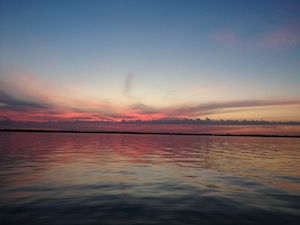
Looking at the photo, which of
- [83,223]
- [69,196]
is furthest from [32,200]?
[83,223]

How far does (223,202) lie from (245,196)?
220 centimetres

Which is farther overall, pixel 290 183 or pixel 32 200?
pixel 290 183

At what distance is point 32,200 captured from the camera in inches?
480

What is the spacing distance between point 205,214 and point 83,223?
5109 mm

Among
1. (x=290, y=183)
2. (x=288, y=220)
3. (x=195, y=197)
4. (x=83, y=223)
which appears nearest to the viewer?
(x=83, y=223)

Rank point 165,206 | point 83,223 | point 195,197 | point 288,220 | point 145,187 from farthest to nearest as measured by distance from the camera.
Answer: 1. point 145,187
2. point 195,197
3. point 165,206
4. point 288,220
5. point 83,223

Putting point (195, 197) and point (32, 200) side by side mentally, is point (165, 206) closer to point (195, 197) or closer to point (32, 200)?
point (195, 197)

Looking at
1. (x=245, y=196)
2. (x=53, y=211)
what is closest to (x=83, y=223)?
(x=53, y=211)

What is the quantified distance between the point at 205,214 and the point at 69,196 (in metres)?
7.18

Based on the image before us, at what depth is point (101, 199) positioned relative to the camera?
12680 millimetres

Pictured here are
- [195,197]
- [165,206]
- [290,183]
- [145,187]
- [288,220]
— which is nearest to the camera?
[288,220]

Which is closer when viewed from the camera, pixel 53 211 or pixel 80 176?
pixel 53 211

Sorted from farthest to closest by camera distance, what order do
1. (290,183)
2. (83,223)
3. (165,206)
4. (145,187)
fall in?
(290,183) → (145,187) → (165,206) → (83,223)

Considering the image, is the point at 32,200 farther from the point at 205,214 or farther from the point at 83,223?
the point at 205,214
